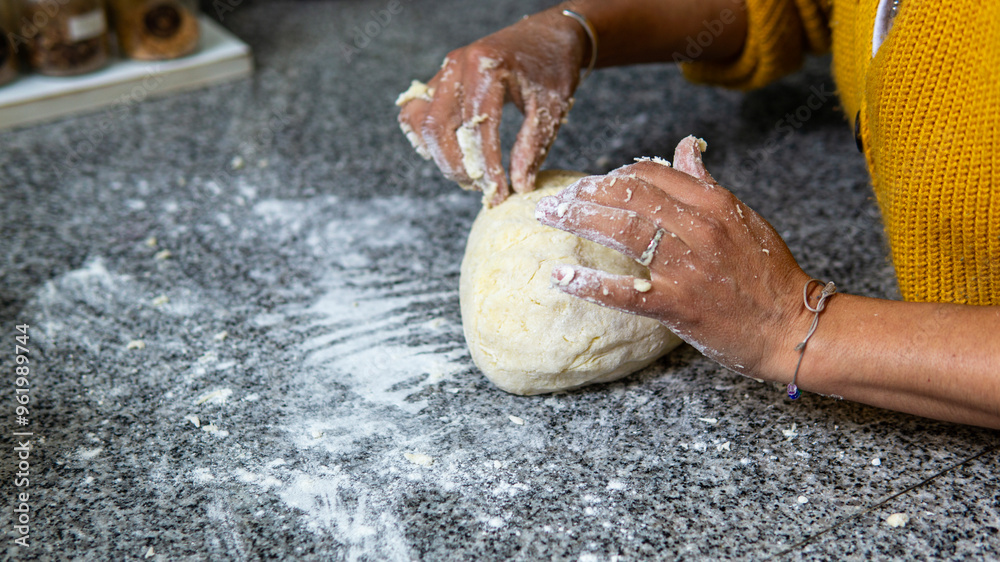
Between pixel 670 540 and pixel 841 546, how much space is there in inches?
6.8

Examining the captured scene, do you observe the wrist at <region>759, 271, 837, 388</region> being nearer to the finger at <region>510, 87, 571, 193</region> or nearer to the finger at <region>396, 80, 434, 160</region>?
the finger at <region>510, 87, 571, 193</region>

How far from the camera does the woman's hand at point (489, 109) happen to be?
1.09 meters

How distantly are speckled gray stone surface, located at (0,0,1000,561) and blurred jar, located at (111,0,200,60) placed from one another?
0.58 ft

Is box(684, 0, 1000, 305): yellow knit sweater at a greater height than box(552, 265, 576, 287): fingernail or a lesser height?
greater

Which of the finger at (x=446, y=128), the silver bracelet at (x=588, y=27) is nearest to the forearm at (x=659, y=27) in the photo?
the silver bracelet at (x=588, y=27)

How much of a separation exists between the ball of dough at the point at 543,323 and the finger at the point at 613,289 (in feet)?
0.45

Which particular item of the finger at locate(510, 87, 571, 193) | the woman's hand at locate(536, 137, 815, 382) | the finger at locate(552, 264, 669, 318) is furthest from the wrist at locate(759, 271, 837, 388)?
the finger at locate(510, 87, 571, 193)

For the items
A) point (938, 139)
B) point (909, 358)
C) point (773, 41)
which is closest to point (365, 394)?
point (909, 358)

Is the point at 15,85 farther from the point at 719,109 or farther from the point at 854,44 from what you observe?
the point at 854,44

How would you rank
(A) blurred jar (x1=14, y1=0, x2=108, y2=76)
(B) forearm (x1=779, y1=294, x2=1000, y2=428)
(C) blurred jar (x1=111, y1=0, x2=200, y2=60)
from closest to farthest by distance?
(B) forearm (x1=779, y1=294, x2=1000, y2=428) → (A) blurred jar (x1=14, y1=0, x2=108, y2=76) → (C) blurred jar (x1=111, y1=0, x2=200, y2=60)

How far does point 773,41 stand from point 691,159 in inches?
24.6

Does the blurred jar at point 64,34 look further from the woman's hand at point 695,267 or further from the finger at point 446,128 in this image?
the woman's hand at point 695,267

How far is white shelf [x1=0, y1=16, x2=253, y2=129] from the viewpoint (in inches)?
64.7

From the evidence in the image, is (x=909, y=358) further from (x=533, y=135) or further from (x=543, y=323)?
(x=533, y=135)
